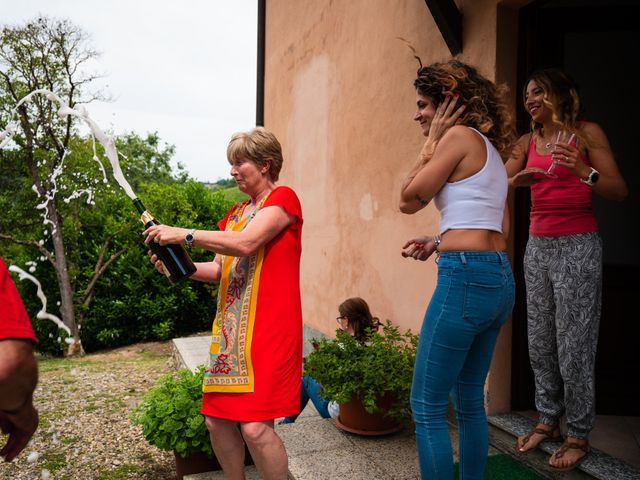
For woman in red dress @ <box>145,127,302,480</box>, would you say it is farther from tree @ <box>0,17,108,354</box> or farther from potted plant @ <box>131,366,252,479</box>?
tree @ <box>0,17,108,354</box>

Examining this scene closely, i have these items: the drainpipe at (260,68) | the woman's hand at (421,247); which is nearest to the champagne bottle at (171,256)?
the woman's hand at (421,247)

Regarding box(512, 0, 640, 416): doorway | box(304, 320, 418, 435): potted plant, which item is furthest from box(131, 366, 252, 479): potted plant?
box(512, 0, 640, 416): doorway

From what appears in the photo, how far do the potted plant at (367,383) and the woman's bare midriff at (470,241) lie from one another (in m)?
1.41

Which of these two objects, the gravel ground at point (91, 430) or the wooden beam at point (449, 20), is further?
the gravel ground at point (91, 430)

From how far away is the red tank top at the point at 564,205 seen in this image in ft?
8.83

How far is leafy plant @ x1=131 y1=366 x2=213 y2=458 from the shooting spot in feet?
9.87

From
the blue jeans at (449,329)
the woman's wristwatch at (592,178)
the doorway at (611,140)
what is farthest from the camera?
the doorway at (611,140)

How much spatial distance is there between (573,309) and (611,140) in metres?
2.70

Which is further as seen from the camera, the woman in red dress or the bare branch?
the bare branch

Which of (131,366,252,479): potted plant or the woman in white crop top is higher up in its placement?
the woman in white crop top

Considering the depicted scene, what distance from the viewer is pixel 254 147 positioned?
2316mm

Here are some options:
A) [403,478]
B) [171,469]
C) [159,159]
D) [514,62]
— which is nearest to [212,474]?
[171,469]

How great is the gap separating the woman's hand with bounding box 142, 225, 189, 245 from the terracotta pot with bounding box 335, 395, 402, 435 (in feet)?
5.56

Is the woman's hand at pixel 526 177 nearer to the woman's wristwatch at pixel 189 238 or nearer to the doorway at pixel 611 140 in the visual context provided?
the doorway at pixel 611 140
